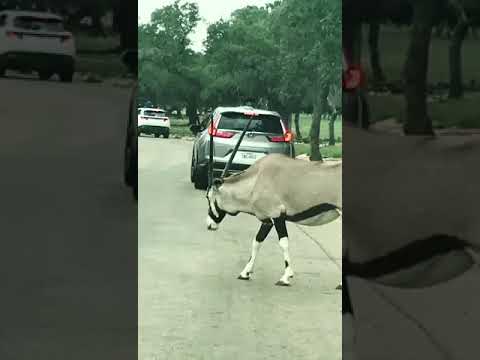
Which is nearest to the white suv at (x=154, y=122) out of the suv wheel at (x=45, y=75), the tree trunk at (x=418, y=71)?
the suv wheel at (x=45, y=75)

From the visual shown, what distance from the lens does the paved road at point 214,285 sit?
3.82 metres

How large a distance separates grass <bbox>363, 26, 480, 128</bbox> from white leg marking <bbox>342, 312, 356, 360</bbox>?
3.63 ft

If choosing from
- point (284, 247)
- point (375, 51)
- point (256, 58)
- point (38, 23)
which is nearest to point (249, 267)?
point (284, 247)

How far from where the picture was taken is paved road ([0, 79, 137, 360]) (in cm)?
350

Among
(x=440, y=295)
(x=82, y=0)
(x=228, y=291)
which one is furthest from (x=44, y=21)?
(x=440, y=295)

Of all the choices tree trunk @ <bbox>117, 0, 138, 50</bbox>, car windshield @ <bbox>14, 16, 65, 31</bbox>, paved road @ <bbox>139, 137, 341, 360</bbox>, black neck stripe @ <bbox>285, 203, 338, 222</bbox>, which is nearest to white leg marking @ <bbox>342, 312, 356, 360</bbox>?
paved road @ <bbox>139, 137, 341, 360</bbox>

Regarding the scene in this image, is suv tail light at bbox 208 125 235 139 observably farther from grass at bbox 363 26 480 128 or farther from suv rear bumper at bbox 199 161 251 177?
grass at bbox 363 26 480 128

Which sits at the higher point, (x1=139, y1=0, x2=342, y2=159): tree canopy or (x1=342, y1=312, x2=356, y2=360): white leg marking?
(x1=139, y1=0, x2=342, y2=159): tree canopy

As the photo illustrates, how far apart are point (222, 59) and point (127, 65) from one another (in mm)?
715

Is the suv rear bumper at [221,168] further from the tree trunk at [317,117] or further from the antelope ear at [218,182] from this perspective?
the tree trunk at [317,117]

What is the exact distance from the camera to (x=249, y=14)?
159 inches

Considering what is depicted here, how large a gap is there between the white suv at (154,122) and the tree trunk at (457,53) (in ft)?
5.36

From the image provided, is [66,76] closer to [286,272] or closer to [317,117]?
[317,117]

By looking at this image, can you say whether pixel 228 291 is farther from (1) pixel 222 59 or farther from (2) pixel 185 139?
(1) pixel 222 59
